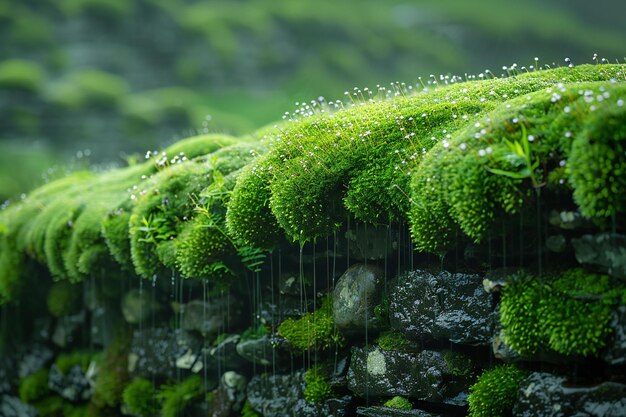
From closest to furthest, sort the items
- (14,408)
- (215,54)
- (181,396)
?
(181,396) < (14,408) < (215,54)

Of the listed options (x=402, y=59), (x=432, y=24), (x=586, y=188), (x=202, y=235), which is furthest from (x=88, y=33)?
(x=586, y=188)

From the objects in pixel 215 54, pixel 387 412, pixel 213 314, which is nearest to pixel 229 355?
pixel 213 314

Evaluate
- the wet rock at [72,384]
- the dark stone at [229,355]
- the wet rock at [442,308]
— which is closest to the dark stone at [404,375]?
the wet rock at [442,308]

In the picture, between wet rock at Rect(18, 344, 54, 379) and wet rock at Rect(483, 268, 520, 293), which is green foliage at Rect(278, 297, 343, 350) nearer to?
wet rock at Rect(483, 268, 520, 293)

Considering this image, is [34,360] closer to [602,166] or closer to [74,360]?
[74,360]

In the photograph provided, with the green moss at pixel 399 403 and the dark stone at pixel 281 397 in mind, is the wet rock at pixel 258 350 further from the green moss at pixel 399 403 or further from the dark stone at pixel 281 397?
the green moss at pixel 399 403
